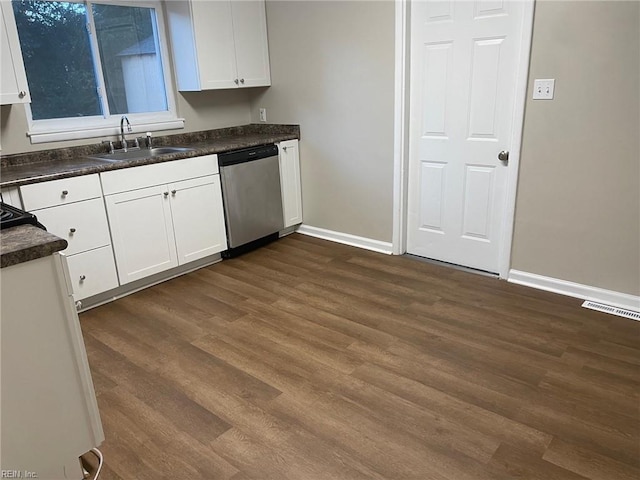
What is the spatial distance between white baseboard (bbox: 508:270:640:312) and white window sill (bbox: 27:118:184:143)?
2906mm

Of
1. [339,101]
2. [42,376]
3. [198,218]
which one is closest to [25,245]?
[42,376]

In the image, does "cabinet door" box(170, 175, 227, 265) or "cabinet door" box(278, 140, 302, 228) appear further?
"cabinet door" box(278, 140, 302, 228)

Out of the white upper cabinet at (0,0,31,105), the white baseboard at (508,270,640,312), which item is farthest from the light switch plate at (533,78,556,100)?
the white upper cabinet at (0,0,31,105)

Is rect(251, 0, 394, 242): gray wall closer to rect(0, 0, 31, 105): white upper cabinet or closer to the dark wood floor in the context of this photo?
the dark wood floor

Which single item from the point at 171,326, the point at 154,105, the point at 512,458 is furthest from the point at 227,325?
the point at 154,105

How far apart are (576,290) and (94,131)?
11.5 ft

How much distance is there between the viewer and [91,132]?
11.4 feet

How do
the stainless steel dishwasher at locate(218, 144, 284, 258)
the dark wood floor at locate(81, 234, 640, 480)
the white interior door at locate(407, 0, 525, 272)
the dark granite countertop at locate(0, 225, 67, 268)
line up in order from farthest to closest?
the stainless steel dishwasher at locate(218, 144, 284, 258)
the white interior door at locate(407, 0, 525, 272)
the dark wood floor at locate(81, 234, 640, 480)
the dark granite countertop at locate(0, 225, 67, 268)

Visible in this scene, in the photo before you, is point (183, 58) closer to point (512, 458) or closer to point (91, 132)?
point (91, 132)

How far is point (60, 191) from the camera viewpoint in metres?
2.76

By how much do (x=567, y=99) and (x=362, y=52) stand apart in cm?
153

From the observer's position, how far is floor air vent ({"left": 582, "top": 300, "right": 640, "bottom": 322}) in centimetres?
276

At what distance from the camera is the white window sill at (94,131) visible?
321 centimetres

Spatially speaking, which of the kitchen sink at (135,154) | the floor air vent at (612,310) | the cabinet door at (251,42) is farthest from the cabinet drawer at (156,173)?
the floor air vent at (612,310)
